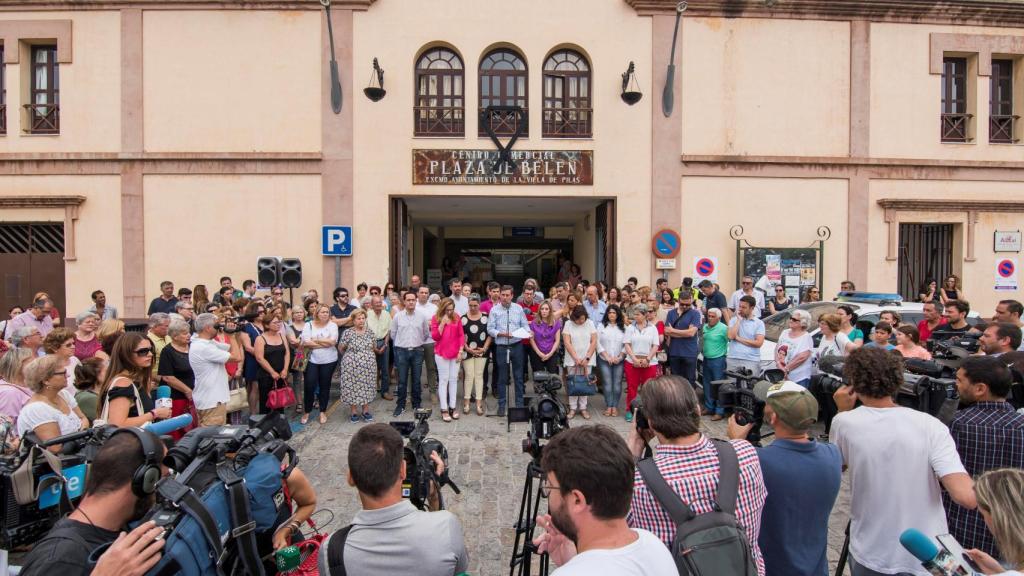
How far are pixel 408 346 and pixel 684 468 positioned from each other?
6.86 m

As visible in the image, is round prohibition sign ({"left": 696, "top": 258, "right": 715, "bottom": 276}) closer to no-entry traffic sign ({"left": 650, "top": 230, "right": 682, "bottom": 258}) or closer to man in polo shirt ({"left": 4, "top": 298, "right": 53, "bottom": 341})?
no-entry traffic sign ({"left": 650, "top": 230, "right": 682, "bottom": 258})

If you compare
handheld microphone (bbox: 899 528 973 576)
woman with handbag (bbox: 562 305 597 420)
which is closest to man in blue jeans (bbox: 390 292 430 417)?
woman with handbag (bbox: 562 305 597 420)

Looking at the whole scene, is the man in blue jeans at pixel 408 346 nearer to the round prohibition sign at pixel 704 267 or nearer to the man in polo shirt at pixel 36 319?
the man in polo shirt at pixel 36 319

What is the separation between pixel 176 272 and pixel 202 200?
5.45ft

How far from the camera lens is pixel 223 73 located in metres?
12.9

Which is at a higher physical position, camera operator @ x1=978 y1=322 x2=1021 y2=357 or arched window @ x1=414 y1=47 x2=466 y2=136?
arched window @ x1=414 y1=47 x2=466 y2=136

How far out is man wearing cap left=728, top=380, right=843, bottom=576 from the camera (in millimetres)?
2641

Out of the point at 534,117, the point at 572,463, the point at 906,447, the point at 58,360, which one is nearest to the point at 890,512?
the point at 906,447

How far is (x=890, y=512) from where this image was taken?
112 inches

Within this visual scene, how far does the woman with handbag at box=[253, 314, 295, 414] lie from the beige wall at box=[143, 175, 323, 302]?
5150 mm

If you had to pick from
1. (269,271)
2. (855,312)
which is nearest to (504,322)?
(855,312)

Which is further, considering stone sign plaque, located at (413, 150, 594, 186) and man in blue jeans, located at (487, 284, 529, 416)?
stone sign plaque, located at (413, 150, 594, 186)

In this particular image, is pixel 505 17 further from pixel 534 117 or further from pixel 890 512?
pixel 890 512

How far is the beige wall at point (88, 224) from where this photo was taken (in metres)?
12.9
